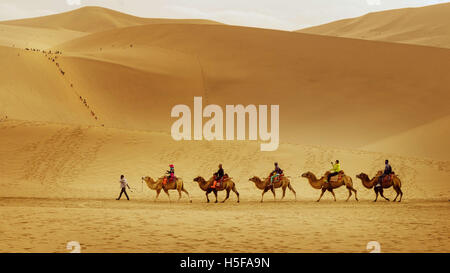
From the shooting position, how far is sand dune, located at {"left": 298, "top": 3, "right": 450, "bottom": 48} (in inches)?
4323

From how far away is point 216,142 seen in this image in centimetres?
3650

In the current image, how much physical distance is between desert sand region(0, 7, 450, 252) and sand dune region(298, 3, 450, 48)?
46744 millimetres

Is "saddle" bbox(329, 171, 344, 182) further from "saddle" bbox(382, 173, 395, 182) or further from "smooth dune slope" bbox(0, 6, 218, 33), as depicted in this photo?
"smooth dune slope" bbox(0, 6, 218, 33)

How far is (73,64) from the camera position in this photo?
179ft

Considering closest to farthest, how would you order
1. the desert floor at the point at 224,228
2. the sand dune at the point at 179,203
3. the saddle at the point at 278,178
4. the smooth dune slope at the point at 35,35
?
the desert floor at the point at 224,228
the sand dune at the point at 179,203
the saddle at the point at 278,178
the smooth dune slope at the point at 35,35

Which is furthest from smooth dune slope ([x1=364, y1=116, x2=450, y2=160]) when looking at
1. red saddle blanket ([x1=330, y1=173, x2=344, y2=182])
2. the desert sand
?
red saddle blanket ([x1=330, y1=173, x2=344, y2=182])

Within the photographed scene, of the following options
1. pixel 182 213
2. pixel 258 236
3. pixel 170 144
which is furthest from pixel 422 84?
pixel 258 236

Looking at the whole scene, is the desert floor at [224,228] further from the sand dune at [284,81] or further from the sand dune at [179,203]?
the sand dune at [284,81]

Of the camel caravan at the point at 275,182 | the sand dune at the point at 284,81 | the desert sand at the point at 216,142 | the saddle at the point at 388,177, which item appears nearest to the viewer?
the desert sand at the point at 216,142

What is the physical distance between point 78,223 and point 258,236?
483 centimetres

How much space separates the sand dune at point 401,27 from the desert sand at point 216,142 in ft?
153

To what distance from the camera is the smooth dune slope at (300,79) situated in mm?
47188

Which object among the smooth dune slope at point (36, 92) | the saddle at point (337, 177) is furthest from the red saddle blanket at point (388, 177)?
the smooth dune slope at point (36, 92)

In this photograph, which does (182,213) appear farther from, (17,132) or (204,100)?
(204,100)
